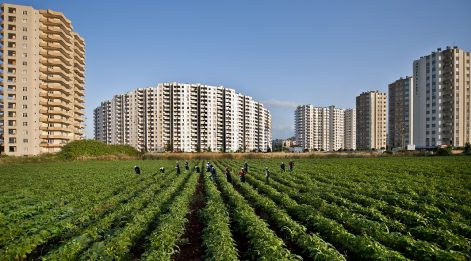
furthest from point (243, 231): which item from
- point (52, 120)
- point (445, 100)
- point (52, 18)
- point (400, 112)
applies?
point (400, 112)

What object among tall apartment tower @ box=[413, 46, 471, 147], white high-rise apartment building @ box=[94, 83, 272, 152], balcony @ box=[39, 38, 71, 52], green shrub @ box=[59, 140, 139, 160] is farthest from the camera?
white high-rise apartment building @ box=[94, 83, 272, 152]

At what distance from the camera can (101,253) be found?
9.74 metres

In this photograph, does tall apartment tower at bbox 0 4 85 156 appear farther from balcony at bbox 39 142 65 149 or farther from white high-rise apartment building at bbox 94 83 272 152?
white high-rise apartment building at bbox 94 83 272 152

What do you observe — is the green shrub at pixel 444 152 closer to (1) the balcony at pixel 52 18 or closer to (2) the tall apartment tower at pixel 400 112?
(2) the tall apartment tower at pixel 400 112

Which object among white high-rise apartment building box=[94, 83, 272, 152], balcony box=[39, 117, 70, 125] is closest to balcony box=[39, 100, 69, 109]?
balcony box=[39, 117, 70, 125]

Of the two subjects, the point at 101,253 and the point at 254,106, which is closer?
the point at 101,253

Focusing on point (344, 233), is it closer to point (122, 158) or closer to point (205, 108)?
point (122, 158)

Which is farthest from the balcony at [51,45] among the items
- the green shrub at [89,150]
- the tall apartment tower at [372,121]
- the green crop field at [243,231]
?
the tall apartment tower at [372,121]

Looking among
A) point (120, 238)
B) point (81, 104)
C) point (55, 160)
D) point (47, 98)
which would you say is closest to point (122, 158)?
point (55, 160)

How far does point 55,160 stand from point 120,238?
70.5 metres

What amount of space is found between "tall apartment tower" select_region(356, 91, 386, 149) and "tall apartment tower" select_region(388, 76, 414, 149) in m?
12.1

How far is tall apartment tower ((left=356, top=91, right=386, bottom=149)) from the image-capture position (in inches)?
6230

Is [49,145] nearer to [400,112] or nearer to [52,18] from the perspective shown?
[52,18]

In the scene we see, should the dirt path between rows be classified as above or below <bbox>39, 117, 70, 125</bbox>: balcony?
below
